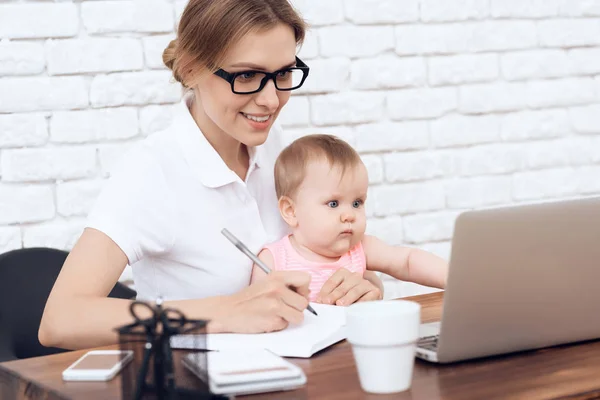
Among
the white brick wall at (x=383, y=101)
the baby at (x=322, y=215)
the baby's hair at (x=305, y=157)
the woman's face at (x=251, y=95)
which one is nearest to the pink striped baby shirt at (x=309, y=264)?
the baby at (x=322, y=215)

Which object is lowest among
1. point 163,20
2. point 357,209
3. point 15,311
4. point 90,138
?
point 15,311

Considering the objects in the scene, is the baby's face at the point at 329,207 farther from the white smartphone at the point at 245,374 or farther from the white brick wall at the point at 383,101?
the white smartphone at the point at 245,374

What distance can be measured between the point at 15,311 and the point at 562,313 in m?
1.22

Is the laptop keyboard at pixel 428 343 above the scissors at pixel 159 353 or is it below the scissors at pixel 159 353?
below

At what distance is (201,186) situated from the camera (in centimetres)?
183

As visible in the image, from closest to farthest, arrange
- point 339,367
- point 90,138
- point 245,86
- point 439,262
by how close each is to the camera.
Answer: point 339,367, point 245,86, point 439,262, point 90,138

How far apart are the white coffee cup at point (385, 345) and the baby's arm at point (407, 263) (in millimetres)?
820

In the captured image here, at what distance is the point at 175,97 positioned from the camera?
89.7 inches

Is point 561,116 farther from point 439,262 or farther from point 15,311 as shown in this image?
point 15,311

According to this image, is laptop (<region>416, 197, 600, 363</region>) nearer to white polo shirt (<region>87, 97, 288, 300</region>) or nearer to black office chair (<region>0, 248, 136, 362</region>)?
white polo shirt (<region>87, 97, 288, 300</region>)

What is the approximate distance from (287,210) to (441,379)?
2.83 ft

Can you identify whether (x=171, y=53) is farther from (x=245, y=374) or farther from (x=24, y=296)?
(x=245, y=374)

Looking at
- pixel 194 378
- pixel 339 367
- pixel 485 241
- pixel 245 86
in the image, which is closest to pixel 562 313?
pixel 485 241

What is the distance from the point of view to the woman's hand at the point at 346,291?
5.39 feet
